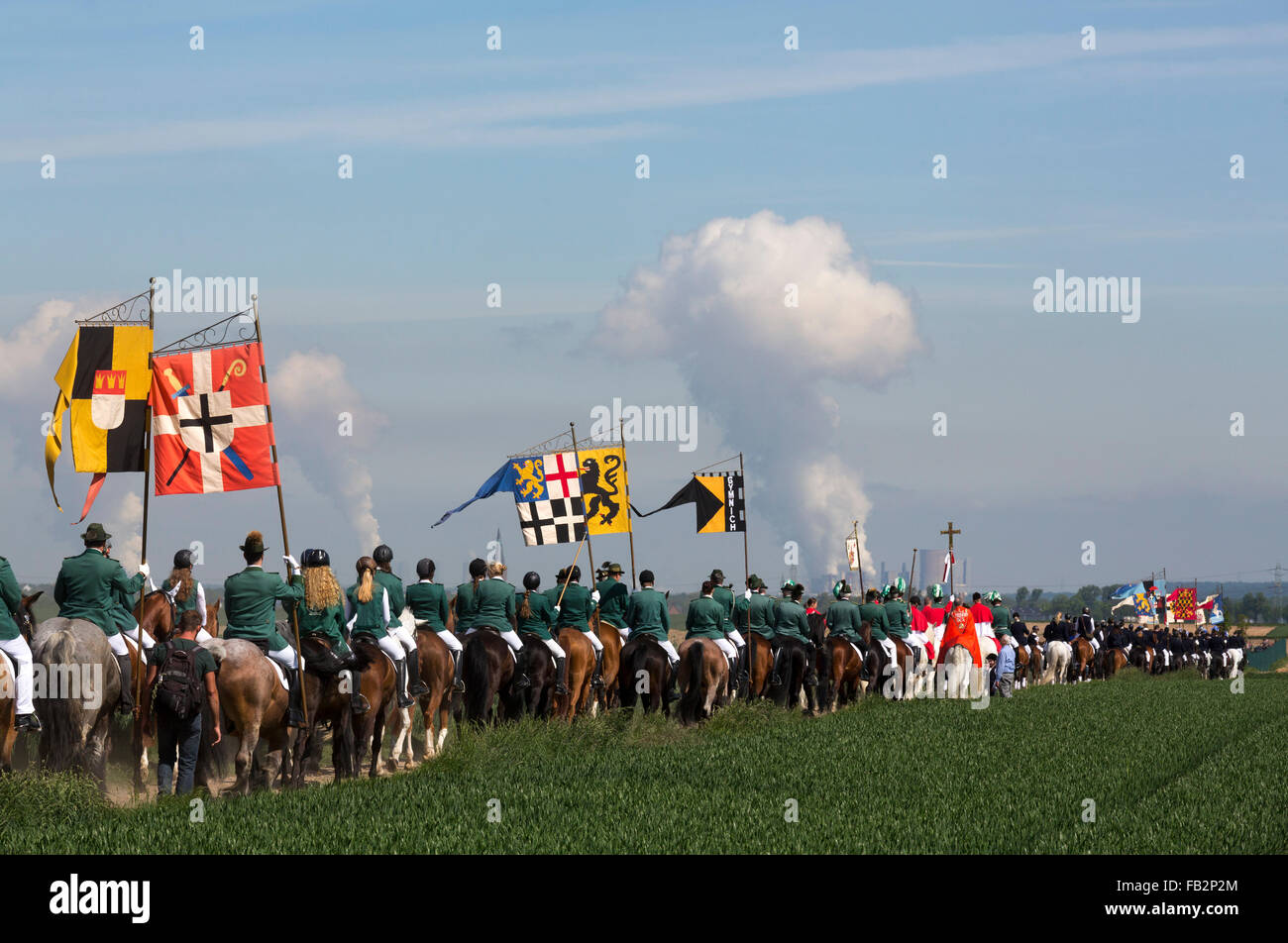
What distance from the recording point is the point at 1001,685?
36344mm

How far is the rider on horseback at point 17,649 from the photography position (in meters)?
14.5

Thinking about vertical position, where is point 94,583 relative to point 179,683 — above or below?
above

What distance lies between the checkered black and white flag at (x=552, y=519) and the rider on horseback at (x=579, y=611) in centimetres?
378

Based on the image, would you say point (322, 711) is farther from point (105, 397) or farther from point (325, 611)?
point (105, 397)

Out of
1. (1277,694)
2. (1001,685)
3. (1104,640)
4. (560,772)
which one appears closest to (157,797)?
(560,772)

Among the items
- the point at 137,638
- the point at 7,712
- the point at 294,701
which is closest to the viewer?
the point at 7,712

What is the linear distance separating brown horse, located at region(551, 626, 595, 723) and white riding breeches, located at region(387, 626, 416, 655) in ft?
12.6

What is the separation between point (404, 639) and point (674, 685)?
6.77 m

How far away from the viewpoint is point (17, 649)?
48.0 feet

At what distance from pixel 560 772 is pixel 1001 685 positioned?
21.7 m

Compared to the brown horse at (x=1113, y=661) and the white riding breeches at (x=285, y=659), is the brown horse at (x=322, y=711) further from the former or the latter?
the brown horse at (x=1113, y=661)

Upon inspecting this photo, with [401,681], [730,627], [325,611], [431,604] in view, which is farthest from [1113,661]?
[325,611]
